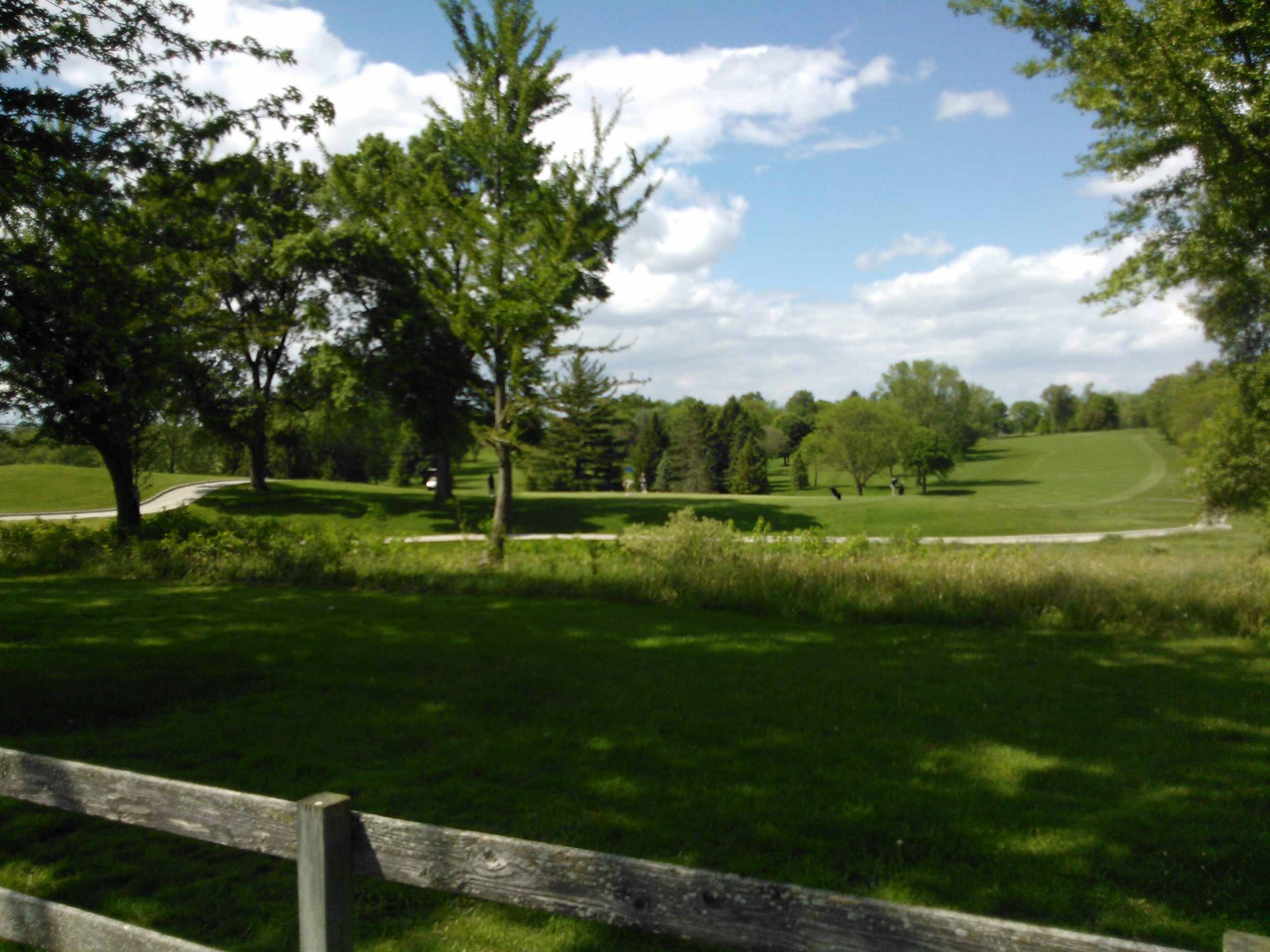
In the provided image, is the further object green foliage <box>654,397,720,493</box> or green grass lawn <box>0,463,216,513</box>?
green foliage <box>654,397,720,493</box>

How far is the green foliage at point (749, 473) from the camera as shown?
6781 centimetres

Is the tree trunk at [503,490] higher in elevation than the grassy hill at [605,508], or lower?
higher

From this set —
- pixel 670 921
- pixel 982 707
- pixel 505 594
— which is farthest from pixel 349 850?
pixel 505 594

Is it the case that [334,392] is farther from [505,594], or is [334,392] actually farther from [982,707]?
[982,707]

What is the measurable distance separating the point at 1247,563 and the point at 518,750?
1224 cm

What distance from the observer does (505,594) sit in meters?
11.8

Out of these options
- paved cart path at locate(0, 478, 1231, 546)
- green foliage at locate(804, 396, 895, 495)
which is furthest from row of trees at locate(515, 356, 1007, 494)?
paved cart path at locate(0, 478, 1231, 546)

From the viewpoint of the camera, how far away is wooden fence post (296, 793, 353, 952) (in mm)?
2084

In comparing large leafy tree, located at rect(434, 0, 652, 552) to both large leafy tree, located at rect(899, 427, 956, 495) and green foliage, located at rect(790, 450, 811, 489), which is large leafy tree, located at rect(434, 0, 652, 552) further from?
green foliage, located at rect(790, 450, 811, 489)

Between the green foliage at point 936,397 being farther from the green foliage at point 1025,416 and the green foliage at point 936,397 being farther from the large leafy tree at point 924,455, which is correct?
the green foliage at point 1025,416

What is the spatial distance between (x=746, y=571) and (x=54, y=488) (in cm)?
3482

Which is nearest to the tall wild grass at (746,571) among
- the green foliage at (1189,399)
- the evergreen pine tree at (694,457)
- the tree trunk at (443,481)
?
the green foliage at (1189,399)

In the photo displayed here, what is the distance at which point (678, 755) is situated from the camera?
17.7ft

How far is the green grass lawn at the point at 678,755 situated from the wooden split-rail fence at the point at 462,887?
52.6 inches
